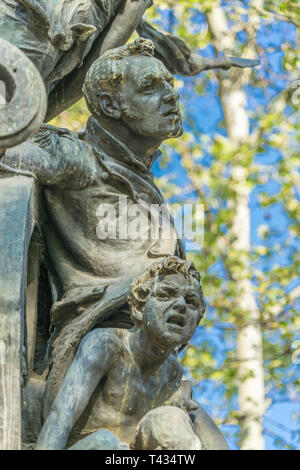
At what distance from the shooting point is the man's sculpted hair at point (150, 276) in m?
6.30

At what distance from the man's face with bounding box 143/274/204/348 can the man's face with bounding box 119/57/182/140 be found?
125cm

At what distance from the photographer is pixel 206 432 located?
641cm

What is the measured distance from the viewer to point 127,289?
263 inches

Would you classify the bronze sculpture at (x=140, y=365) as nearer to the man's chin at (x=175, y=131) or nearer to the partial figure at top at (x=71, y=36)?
the man's chin at (x=175, y=131)

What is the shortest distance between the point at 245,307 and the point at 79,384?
11.2m

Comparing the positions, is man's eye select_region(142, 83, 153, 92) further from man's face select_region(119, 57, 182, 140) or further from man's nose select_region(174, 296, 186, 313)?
man's nose select_region(174, 296, 186, 313)

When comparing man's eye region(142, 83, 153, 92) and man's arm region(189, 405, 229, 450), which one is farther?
man's eye region(142, 83, 153, 92)

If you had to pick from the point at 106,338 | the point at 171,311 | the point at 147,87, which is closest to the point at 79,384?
the point at 106,338

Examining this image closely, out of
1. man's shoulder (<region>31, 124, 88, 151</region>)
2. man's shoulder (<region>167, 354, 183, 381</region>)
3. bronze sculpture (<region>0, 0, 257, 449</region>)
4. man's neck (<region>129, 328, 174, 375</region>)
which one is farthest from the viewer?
man's shoulder (<region>31, 124, 88, 151</region>)

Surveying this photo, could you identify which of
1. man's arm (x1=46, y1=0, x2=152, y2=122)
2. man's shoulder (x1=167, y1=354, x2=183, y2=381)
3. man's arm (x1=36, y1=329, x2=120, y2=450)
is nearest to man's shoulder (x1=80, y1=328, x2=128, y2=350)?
man's arm (x1=36, y1=329, x2=120, y2=450)

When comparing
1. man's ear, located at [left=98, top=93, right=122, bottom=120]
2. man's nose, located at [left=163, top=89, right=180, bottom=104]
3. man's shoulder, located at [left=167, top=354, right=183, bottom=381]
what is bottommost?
man's shoulder, located at [left=167, top=354, right=183, bottom=381]

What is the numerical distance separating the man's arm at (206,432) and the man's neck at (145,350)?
36 centimetres

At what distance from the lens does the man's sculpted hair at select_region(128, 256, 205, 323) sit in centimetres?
630
